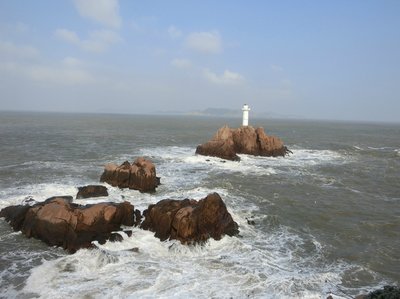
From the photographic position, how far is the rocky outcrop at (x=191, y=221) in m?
18.5

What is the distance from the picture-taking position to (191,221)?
1870 centimetres

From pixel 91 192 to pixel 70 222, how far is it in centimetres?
710

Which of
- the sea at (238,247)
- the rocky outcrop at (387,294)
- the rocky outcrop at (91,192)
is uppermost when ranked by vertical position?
the rocky outcrop at (387,294)

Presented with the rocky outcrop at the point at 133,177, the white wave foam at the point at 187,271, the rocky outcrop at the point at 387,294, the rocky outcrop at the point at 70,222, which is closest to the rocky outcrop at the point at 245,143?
the rocky outcrop at the point at 133,177

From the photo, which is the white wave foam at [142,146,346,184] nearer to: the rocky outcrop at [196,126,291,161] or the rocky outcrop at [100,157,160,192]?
the rocky outcrop at [196,126,291,161]

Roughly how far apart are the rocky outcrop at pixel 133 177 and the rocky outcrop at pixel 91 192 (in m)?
2.55

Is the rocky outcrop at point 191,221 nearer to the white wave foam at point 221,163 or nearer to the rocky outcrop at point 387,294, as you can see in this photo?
the rocky outcrop at point 387,294

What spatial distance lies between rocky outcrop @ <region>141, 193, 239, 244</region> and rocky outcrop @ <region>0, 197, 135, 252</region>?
5.45ft

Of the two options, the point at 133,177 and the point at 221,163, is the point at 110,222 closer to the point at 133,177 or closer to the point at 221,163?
the point at 133,177

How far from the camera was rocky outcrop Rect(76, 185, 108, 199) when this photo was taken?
24906 mm

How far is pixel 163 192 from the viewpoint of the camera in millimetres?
27797

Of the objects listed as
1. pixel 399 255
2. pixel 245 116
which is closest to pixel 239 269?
pixel 399 255

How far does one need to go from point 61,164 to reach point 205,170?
14423 mm

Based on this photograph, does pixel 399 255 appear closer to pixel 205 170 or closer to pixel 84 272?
pixel 84 272
